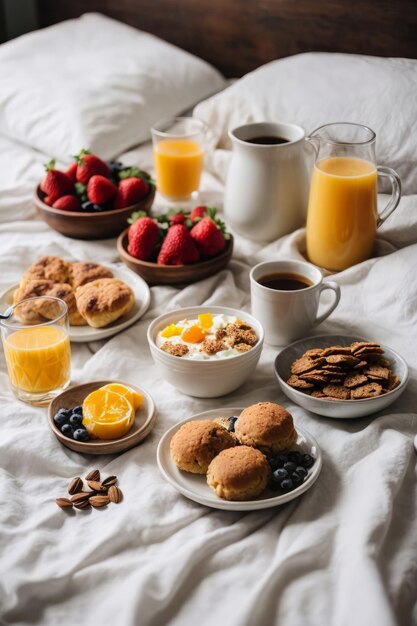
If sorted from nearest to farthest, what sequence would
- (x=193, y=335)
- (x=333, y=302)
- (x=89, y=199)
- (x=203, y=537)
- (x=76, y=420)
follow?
(x=203, y=537), (x=76, y=420), (x=193, y=335), (x=333, y=302), (x=89, y=199)

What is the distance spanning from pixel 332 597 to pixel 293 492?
6.3 inches

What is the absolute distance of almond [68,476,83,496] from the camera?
3.55 ft

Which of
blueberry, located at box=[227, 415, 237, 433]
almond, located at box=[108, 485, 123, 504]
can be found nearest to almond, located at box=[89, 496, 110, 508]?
almond, located at box=[108, 485, 123, 504]

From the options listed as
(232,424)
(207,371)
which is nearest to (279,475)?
(232,424)

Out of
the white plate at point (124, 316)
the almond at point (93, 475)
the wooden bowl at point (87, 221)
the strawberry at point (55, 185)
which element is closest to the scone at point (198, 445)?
the almond at point (93, 475)

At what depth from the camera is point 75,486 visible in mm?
1085

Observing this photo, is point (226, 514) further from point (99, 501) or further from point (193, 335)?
point (193, 335)

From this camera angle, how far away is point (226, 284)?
5.27 feet

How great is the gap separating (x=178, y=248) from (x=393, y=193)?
1.56ft

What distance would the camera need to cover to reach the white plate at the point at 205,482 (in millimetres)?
1015

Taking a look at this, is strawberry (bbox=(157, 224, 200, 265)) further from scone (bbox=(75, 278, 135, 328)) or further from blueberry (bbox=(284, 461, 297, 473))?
blueberry (bbox=(284, 461, 297, 473))

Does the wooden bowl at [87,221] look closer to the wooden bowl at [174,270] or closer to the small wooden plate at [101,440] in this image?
the wooden bowl at [174,270]

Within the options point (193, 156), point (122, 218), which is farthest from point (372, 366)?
point (193, 156)

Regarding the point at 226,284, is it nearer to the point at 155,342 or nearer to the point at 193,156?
the point at 155,342
